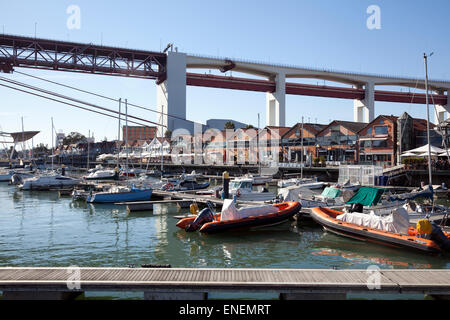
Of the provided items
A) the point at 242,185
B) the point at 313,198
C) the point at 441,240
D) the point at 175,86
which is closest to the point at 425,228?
the point at 441,240

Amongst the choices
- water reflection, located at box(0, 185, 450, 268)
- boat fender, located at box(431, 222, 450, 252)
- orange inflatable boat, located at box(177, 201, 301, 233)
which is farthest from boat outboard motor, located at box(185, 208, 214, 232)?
boat fender, located at box(431, 222, 450, 252)

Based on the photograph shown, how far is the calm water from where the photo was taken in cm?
1386

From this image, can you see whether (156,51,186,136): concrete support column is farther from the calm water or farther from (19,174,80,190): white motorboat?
the calm water

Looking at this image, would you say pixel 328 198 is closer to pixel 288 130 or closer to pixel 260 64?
pixel 288 130

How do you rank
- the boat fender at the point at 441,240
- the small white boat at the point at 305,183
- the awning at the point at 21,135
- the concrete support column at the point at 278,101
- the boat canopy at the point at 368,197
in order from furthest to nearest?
the awning at the point at 21,135 < the concrete support column at the point at 278,101 < the small white boat at the point at 305,183 < the boat canopy at the point at 368,197 < the boat fender at the point at 441,240

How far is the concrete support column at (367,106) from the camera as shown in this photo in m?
102

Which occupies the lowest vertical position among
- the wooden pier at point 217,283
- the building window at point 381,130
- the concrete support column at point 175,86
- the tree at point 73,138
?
the wooden pier at point 217,283

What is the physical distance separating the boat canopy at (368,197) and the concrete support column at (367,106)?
87367 millimetres

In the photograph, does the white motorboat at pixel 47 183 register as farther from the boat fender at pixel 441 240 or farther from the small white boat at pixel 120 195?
the boat fender at pixel 441 240

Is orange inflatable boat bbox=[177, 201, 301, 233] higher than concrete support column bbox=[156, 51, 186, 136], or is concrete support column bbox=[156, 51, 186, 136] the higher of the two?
concrete support column bbox=[156, 51, 186, 136]

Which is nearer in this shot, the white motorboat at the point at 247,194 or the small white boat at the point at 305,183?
the white motorboat at the point at 247,194

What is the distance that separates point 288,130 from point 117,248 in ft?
181

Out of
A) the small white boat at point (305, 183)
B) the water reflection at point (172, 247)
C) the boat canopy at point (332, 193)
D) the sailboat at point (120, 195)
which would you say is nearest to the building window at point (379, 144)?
the small white boat at point (305, 183)

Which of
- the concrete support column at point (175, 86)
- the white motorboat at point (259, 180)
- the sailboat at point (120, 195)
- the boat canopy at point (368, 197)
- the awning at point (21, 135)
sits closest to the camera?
the boat canopy at point (368, 197)
